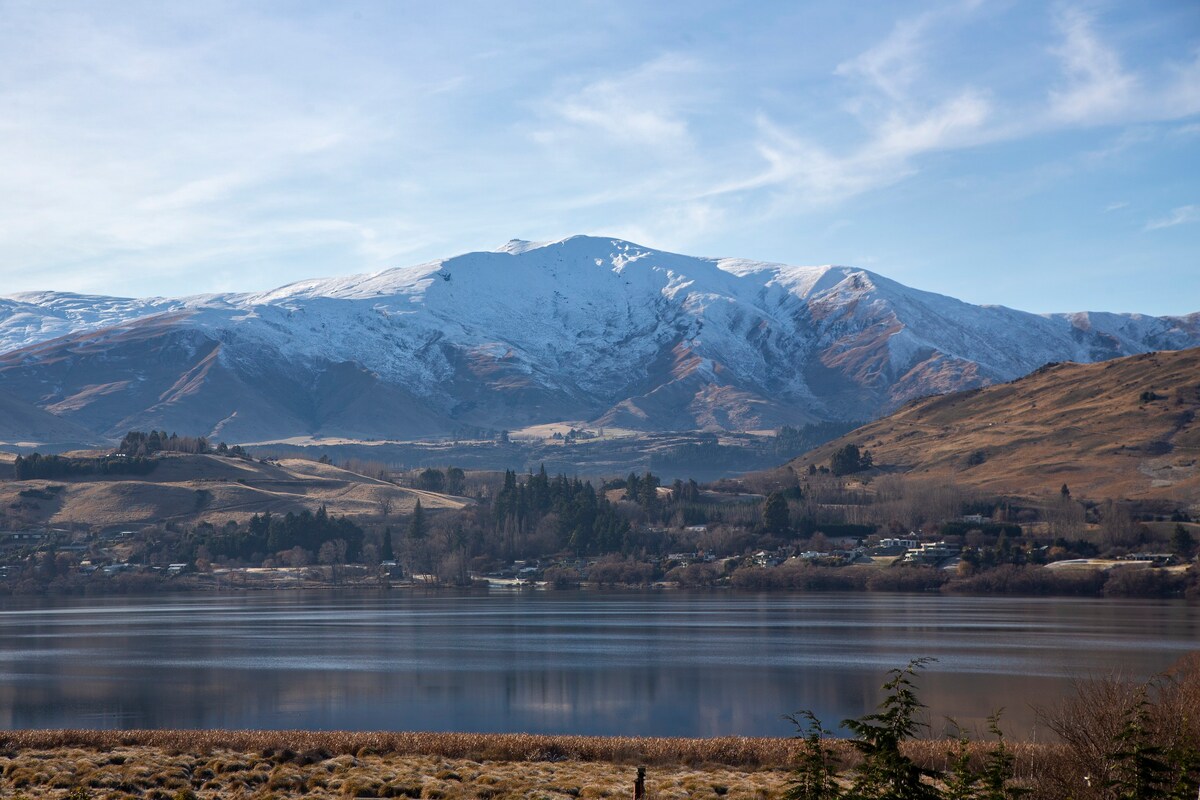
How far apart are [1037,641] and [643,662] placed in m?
39.9

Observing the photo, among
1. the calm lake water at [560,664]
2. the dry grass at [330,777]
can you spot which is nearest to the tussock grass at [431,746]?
the dry grass at [330,777]

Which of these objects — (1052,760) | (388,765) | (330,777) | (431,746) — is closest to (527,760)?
(431,746)

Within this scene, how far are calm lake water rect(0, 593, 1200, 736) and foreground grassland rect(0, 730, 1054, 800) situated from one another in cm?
1073

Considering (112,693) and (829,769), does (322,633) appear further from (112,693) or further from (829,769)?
(829,769)

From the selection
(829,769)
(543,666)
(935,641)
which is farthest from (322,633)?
(829,769)

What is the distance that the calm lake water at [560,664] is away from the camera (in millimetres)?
76312

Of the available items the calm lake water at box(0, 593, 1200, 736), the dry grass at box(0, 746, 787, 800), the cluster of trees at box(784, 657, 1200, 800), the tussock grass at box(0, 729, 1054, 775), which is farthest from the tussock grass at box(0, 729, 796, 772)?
the calm lake water at box(0, 593, 1200, 736)

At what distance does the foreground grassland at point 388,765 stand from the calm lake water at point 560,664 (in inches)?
423

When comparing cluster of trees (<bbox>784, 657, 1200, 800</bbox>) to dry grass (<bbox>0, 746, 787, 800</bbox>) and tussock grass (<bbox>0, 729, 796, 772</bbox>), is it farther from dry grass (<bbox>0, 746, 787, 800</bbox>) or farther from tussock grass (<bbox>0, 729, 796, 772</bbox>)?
tussock grass (<bbox>0, 729, 796, 772</bbox>)

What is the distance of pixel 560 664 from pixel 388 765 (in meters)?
50.2

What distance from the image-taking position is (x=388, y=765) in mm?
54875

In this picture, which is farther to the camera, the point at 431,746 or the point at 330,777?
the point at 431,746

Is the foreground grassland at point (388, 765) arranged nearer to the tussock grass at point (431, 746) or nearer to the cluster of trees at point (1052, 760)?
the tussock grass at point (431, 746)

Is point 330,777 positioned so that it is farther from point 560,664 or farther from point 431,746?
point 560,664
